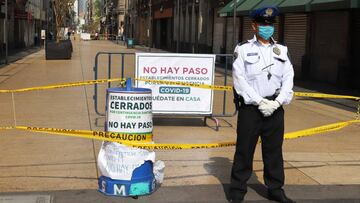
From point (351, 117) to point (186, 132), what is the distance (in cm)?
414

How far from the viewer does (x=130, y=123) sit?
19.1 feet

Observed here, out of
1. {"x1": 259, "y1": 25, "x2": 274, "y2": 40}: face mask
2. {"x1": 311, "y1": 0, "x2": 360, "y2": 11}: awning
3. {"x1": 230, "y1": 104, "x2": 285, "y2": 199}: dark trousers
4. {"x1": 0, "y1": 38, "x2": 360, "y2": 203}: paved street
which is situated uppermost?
{"x1": 311, "y1": 0, "x2": 360, "y2": 11}: awning

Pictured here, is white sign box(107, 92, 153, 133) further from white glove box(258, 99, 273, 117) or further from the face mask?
the face mask

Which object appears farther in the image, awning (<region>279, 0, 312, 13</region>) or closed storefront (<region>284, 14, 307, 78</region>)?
closed storefront (<region>284, 14, 307, 78</region>)

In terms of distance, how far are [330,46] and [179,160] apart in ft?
46.6

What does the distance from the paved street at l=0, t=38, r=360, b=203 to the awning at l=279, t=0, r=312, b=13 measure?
20.4 feet

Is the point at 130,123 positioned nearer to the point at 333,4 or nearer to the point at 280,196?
the point at 280,196

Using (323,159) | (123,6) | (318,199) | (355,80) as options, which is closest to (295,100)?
(355,80)

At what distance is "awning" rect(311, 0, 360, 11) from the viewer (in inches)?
568

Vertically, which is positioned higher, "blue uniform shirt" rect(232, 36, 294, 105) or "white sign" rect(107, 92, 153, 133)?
"blue uniform shirt" rect(232, 36, 294, 105)

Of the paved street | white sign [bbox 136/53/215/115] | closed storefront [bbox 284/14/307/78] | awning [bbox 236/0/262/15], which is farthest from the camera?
awning [bbox 236/0/262/15]

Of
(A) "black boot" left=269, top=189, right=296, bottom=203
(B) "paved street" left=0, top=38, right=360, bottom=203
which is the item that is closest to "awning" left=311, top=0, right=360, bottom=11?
(B) "paved street" left=0, top=38, right=360, bottom=203

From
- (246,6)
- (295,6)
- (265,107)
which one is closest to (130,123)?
(265,107)

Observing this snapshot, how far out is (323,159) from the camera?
313 inches
